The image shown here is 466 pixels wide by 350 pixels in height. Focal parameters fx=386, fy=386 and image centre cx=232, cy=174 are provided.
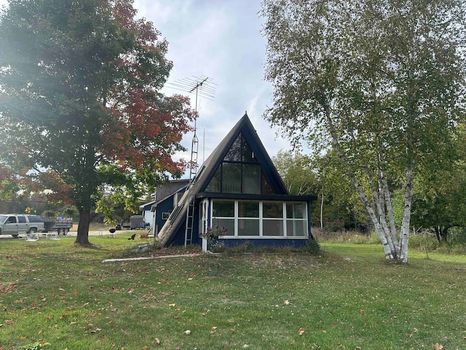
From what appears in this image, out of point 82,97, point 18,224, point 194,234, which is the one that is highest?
point 82,97

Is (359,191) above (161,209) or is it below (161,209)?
below

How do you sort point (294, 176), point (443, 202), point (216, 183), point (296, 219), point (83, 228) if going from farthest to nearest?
point (294, 176) < point (443, 202) < point (83, 228) < point (216, 183) < point (296, 219)

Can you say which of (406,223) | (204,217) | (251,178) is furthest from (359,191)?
(204,217)

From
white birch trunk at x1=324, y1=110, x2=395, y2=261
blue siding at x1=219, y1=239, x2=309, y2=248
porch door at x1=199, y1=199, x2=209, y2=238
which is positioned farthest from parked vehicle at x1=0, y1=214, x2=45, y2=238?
white birch trunk at x1=324, y1=110, x2=395, y2=261

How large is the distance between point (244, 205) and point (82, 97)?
8.43 meters

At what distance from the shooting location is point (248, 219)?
1716 cm

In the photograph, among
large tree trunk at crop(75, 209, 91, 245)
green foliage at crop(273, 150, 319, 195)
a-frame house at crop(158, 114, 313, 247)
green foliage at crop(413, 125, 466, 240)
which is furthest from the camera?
green foliage at crop(273, 150, 319, 195)

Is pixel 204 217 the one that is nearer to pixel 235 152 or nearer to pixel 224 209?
pixel 224 209

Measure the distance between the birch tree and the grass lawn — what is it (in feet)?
15.7

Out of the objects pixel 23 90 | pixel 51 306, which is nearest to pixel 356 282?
pixel 51 306

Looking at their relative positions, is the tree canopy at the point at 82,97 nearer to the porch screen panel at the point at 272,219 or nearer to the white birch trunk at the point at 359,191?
the porch screen panel at the point at 272,219

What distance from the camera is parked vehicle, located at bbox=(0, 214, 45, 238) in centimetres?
2695

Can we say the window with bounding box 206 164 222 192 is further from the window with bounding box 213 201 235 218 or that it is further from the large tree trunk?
the large tree trunk

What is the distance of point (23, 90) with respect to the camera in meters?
16.2
